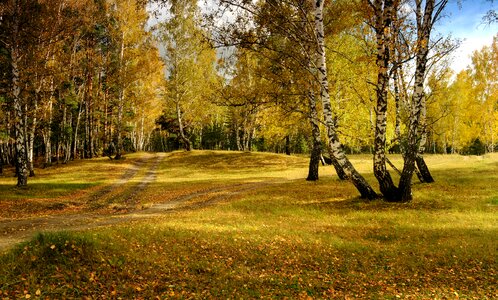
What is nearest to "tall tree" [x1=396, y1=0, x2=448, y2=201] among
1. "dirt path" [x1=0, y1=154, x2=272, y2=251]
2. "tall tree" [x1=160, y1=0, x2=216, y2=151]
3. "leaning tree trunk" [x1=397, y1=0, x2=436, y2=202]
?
"leaning tree trunk" [x1=397, y1=0, x2=436, y2=202]

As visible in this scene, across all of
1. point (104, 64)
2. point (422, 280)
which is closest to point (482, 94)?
point (422, 280)

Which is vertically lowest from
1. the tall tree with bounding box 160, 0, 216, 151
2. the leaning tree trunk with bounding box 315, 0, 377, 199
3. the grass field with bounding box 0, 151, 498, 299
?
the grass field with bounding box 0, 151, 498, 299

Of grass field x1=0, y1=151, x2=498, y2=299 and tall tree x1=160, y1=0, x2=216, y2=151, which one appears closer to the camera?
grass field x1=0, y1=151, x2=498, y2=299

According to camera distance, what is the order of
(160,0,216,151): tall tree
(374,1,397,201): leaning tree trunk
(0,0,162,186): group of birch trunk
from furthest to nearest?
(160,0,216,151): tall tree → (0,0,162,186): group of birch trunk → (374,1,397,201): leaning tree trunk

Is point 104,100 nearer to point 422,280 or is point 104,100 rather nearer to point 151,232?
point 151,232

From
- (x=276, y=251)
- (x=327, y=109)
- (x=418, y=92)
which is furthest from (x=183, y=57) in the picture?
(x=276, y=251)

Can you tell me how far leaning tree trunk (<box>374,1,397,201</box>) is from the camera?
14.1m

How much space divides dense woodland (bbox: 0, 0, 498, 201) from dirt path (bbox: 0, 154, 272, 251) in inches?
217

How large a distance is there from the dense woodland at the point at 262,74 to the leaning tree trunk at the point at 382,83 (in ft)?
0.17

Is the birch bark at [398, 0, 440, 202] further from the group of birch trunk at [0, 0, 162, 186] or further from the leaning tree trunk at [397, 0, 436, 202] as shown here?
the group of birch trunk at [0, 0, 162, 186]

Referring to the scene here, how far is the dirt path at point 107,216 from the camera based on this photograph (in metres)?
11.0

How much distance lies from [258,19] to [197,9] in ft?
95.2

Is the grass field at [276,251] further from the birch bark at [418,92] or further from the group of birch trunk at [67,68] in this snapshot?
the group of birch trunk at [67,68]

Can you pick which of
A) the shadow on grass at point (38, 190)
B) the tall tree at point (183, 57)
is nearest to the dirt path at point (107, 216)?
the shadow on grass at point (38, 190)
